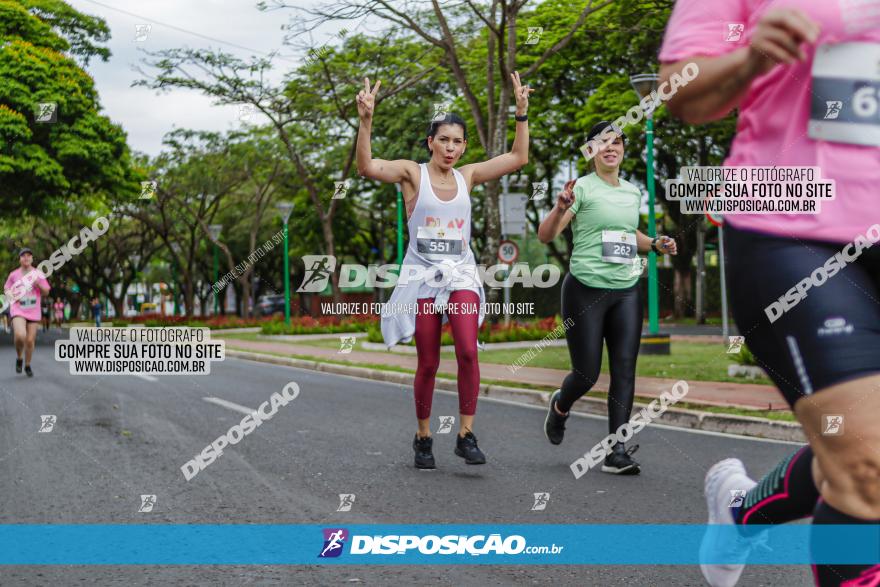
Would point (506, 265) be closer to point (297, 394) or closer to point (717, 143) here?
point (297, 394)

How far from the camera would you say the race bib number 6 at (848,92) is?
186 centimetres

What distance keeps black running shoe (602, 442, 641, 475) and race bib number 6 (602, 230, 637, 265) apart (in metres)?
1.10

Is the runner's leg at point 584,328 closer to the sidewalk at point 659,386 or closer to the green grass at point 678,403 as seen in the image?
the green grass at point 678,403

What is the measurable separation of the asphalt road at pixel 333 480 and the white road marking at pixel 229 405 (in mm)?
100

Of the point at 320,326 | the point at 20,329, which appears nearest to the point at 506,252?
the point at 20,329

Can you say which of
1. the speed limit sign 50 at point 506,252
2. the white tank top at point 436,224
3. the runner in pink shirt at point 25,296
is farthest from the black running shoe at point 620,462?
the speed limit sign 50 at point 506,252

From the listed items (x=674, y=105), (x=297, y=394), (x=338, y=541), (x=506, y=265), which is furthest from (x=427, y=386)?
(x=506, y=265)

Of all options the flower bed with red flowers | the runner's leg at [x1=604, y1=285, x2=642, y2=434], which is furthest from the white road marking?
the flower bed with red flowers

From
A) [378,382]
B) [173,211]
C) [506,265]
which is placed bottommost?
[378,382]

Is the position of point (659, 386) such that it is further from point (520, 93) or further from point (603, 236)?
point (520, 93)

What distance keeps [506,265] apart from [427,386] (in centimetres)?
1418

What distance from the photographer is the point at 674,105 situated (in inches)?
79.8

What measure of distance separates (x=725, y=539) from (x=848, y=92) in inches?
50.4

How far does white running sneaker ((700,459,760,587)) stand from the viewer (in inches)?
102
